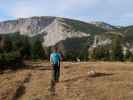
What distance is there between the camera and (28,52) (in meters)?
102

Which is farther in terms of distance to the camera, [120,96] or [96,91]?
[96,91]

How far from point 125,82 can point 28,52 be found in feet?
261

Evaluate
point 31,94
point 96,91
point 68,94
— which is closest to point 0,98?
point 31,94

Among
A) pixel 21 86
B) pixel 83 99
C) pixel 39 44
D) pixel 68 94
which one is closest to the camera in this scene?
pixel 83 99

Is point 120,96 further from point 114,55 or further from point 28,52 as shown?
point 114,55

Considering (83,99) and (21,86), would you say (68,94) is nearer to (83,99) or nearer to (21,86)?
(83,99)

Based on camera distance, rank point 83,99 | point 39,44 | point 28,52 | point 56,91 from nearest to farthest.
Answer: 1. point 83,99
2. point 56,91
3. point 28,52
4. point 39,44


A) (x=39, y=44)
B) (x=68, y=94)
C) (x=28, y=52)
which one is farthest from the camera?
(x=39, y=44)

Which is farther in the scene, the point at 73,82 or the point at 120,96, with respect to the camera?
the point at 73,82

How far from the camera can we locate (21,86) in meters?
23.0

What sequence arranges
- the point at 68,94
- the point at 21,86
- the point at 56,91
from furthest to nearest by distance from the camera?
the point at 21,86 < the point at 56,91 < the point at 68,94

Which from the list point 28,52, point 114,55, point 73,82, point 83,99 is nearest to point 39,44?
point 28,52

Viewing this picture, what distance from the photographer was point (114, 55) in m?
114

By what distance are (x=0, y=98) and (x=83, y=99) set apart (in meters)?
3.36
